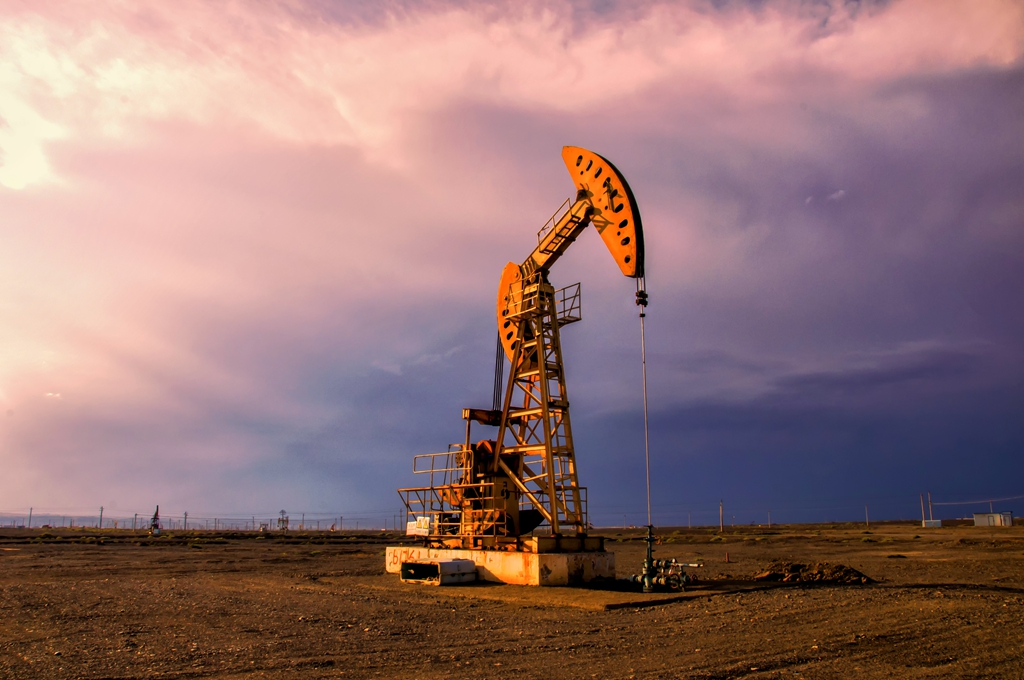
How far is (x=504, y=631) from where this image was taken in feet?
36.2

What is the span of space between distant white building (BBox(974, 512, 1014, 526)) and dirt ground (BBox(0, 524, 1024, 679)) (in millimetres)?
60868

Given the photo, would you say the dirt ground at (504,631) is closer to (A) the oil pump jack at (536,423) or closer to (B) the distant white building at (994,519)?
(A) the oil pump jack at (536,423)

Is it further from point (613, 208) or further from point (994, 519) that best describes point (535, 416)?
point (994, 519)

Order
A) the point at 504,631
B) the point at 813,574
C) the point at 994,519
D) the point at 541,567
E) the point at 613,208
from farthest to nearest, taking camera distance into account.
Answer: the point at 994,519
the point at 613,208
the point at 813,574
the point at 541,567
the point at 504,631

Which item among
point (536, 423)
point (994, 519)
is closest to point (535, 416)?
point (536, 423)

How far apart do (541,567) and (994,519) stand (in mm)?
70979

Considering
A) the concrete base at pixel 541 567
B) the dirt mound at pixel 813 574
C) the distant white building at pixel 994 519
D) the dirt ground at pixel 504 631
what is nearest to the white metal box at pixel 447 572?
the concrete base at pixel 541 567

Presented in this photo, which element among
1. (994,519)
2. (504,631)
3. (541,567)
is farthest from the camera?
(994,519)

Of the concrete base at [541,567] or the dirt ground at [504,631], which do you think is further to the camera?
the concrete base at [541,567]

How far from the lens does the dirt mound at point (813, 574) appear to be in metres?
17.8

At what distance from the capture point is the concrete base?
56.4 feet

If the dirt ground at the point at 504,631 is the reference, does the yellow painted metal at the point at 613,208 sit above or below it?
above

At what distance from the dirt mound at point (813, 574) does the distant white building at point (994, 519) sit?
205 feet

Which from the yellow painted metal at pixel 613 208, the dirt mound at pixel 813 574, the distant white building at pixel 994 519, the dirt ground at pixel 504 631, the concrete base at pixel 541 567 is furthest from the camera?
the distant white building at pixel 994 519
